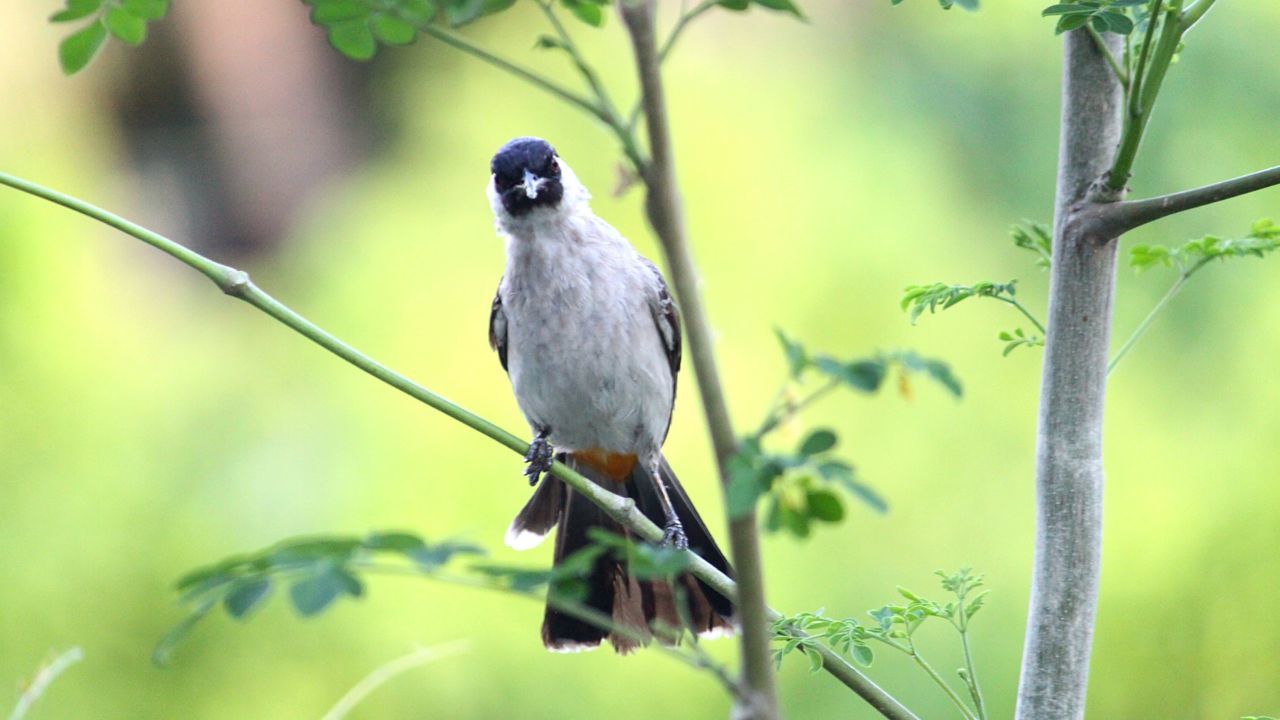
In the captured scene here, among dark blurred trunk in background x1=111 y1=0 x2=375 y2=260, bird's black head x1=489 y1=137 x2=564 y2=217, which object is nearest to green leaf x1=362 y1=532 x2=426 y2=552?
bird's black head x1=489 y1=137 x2=564 y2=217

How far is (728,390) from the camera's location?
3508mm

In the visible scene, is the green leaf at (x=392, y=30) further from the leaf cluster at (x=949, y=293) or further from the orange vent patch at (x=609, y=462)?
the orange vent patch at (x=609, y=462)

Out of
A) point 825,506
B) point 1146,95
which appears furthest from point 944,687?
point 1146,95

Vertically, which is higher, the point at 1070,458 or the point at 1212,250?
the point at 1212,250

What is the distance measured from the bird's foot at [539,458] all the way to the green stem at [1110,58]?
1338 millimetres

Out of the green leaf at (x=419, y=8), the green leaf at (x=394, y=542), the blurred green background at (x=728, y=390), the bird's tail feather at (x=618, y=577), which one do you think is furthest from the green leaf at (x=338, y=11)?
the blurred green background at (x=728, y=390)

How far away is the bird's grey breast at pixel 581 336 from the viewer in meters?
2.27

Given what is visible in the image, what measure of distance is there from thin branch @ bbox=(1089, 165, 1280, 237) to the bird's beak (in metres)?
1.26

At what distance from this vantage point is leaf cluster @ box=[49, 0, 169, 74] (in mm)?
1063

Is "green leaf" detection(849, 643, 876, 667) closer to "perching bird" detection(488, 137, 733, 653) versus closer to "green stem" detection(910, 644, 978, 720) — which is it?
"green stem" detection(910, 644, 978, 720)

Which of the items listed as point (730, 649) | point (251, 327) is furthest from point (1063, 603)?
point (251, 327)

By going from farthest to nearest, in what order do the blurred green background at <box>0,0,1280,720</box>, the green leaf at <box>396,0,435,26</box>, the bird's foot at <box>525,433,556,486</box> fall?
the blurred green background at <box>0,0,1280,720</box> → the bird's foot at <box>525,433,556,486</box> → the green leaf at <box>396,0,435,26</box>

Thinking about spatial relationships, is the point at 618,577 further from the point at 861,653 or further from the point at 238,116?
the point at 238,116

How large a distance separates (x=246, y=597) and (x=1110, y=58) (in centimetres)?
75
